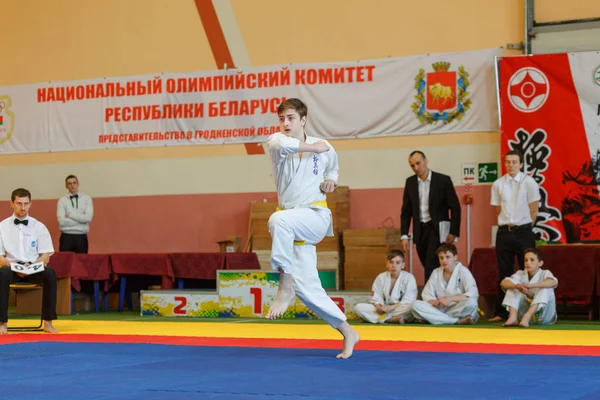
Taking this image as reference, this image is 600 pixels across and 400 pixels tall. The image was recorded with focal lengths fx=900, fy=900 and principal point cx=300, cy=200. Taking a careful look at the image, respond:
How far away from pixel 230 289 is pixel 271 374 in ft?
18.2

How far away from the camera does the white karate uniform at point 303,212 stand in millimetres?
5254

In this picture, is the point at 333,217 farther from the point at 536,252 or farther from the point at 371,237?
the point at 536,252

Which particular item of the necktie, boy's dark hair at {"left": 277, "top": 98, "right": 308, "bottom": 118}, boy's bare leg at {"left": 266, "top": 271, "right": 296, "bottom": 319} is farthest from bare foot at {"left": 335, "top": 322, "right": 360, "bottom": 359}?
the necktie

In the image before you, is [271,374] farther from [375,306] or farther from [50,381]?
[375,306]

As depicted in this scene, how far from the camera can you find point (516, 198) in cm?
900

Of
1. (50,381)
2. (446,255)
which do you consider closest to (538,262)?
(446,255)

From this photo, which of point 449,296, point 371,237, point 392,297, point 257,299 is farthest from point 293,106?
point 371,237

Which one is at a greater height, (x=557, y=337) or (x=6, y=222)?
(x=6, y=222)

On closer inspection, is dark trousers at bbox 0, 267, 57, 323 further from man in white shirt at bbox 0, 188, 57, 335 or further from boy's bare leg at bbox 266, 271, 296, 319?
boy's bare leg at bbox 266, 271, 296, 319

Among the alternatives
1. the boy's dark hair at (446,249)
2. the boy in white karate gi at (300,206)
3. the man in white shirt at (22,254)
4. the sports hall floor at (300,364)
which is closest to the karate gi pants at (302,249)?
the boy in white karate gi at (300,206)

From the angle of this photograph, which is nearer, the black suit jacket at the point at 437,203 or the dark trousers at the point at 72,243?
the black suit jacket at the point at 437,203

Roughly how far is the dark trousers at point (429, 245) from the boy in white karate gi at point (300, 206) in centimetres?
387

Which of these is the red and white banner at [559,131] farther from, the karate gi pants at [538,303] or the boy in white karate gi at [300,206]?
the boy in white karate gi at [300,206]

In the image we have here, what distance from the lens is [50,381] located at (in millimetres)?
4586
